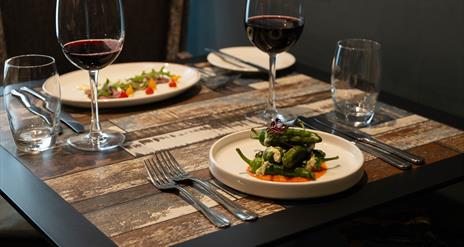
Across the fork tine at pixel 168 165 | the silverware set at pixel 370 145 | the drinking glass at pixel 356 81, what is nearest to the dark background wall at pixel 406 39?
the drinking glass at pixel 356 81

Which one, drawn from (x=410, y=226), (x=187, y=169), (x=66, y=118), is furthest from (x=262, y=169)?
(x=410, y=226)

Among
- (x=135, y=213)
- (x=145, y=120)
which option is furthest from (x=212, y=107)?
(x=135, y=213)

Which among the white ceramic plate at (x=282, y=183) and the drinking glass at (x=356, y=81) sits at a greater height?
the drinking glass at (x=356, y=81)

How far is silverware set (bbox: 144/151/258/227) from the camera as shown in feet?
3.05

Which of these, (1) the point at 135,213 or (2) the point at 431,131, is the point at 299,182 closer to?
(1) the point at 135,213

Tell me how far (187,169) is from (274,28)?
345 mm

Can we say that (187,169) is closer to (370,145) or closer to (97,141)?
(97,141)

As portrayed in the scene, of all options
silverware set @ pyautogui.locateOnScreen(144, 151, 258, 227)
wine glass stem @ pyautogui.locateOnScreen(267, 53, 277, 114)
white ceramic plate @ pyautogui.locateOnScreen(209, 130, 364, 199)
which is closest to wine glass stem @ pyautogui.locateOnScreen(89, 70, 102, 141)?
silverware set @ pyautogui.locateOnScreen(144, 151, 258, 227)

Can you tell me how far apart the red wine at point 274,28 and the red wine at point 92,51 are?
0.87 feet

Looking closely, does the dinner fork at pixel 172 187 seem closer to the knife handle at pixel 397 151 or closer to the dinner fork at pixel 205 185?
the dinner fork at pixel 205 185

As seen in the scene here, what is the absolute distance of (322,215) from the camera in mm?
948

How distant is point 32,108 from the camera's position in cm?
119

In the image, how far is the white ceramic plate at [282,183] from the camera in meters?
0.97

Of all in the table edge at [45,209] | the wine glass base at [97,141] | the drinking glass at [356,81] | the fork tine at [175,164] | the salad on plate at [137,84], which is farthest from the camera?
the salad on plate at [137,84]
